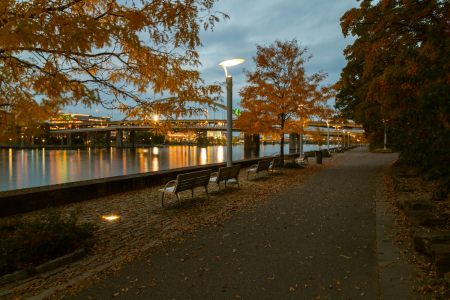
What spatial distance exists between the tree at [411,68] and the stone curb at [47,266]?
5157mm

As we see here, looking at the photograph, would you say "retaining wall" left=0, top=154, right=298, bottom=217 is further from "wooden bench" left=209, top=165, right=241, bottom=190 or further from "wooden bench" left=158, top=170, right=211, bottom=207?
"wooden bench" left=209, top=165, right=241, bottom=190

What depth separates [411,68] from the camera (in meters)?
8.00

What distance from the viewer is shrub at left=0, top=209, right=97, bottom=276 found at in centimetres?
364

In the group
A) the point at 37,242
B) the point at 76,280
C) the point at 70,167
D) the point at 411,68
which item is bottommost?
the point at 70,167

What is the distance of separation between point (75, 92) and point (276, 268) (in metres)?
3.97

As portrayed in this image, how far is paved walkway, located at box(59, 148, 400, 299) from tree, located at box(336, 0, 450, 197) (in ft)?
5.47

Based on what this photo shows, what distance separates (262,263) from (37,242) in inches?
122

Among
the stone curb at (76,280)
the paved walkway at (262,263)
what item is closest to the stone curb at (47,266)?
the stone curb at (76,280)

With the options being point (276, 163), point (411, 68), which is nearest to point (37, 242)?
point (411, 68)

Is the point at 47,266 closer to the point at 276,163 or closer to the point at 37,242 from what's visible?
the point at 37,242

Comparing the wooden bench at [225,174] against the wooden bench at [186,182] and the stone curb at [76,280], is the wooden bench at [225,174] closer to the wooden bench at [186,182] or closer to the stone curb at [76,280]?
the wooden bench at [186,182]

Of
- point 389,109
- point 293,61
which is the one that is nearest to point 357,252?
point 389,109

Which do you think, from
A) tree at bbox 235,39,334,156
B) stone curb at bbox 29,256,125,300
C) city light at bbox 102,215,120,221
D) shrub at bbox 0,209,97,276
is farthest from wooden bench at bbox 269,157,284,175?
stone curb at bbox 29,256,125,300

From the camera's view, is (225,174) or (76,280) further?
(225,174)
